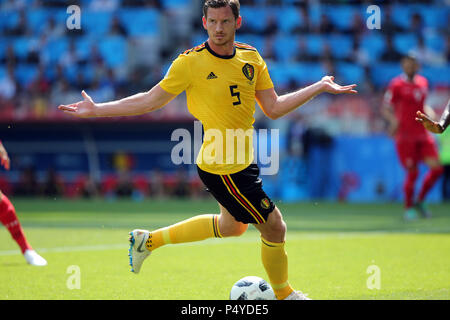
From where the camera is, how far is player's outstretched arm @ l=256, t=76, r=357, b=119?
5660mm

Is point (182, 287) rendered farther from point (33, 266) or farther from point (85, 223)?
point (85, 223)

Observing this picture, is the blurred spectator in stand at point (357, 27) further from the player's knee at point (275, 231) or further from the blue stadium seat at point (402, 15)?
the player's knee at point (275, 231)

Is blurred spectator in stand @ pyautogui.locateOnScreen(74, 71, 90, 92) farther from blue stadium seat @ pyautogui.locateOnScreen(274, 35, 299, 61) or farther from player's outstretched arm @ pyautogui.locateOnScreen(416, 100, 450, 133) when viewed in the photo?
player's outstretched arm @ pyautogui.locateOnScreen(416, 100, 450, 133)

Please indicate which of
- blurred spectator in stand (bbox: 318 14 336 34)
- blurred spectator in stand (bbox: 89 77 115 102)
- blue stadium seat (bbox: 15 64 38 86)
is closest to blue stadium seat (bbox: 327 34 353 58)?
blurred spectator in stand (bbox: 318 14 336 34)

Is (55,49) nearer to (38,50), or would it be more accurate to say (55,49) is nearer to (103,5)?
(38,50)

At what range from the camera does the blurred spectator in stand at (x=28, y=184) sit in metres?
22.3

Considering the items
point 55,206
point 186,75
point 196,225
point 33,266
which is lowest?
point 55,206

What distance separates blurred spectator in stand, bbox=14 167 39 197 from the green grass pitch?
27.3 ft

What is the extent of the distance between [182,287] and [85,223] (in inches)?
272

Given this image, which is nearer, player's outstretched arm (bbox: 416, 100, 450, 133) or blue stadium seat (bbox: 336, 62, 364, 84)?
player's outstretched arm (bbox: 416, 100, 450, 133)

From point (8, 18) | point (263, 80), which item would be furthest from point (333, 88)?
point (8, 18)

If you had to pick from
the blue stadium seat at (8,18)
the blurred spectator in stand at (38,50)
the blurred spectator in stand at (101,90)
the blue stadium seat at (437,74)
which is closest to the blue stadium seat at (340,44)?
the blue stadium seat at (437,74)

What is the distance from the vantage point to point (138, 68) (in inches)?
978
